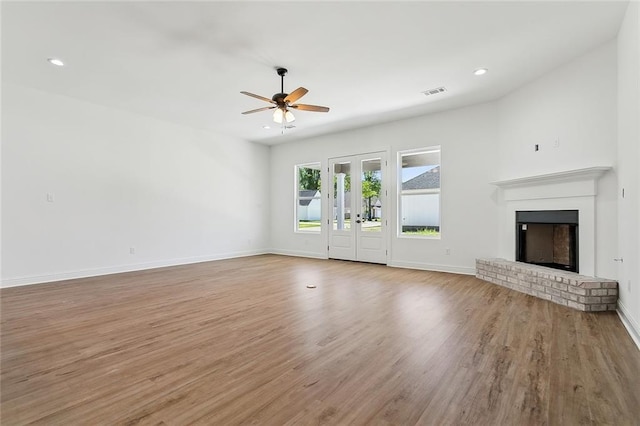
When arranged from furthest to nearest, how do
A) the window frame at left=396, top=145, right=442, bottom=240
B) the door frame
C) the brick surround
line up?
the door frame
the window frame at left=396, top=145, right=442, bottom=240
the brick surround

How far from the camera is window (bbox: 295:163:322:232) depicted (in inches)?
318

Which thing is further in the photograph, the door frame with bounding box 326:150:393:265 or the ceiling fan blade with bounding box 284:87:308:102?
the door frame with bounding box 326:150:393:265

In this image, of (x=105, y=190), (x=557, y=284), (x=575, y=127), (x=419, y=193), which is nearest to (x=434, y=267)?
(x=419, y=193)

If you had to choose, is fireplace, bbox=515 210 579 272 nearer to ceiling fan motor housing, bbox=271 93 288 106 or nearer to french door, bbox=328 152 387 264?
french door, bbox=328 152 387 264

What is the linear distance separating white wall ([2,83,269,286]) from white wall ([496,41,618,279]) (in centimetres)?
615

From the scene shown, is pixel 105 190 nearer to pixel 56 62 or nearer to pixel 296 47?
pixel 56 62

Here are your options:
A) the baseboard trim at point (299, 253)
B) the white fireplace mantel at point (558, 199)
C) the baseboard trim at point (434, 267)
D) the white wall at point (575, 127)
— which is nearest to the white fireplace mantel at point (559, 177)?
the white fireplace mantel at point (558, 199)

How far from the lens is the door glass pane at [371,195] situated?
273 inches

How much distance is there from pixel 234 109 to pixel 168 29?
2.56m

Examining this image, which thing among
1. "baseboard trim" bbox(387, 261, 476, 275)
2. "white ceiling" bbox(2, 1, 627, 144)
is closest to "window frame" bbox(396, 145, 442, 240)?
"baseboard trim" bbox(387, 261, 476, 275)

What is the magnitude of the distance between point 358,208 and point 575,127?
4.14 m

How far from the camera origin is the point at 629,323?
9.77 feet

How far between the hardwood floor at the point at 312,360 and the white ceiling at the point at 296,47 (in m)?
3.06

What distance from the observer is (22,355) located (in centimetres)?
249
